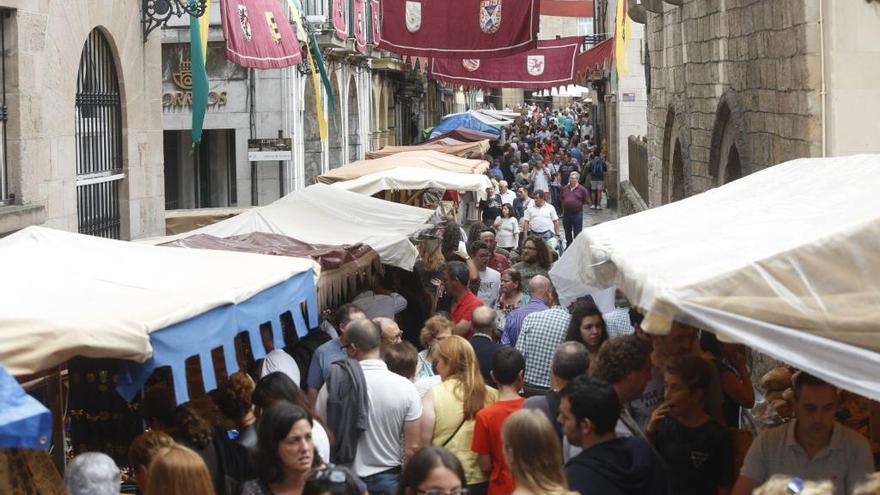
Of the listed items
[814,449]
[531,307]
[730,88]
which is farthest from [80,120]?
[814,449]

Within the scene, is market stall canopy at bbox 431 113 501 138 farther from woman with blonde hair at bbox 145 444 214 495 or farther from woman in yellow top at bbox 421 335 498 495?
woman with blonde hair at bbox 145 444 214 495

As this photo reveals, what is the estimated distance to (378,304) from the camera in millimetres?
11266

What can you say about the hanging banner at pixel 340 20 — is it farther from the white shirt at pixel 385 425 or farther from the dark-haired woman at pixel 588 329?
the white shirt at pixel 385 425

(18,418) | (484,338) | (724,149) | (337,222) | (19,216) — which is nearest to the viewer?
(18,418)

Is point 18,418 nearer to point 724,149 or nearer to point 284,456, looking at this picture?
point 284,456

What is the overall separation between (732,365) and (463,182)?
1061 centimetres

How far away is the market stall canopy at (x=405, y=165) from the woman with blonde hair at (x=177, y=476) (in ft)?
42.0

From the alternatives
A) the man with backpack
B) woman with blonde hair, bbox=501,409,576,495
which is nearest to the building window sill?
woman with blonde hair, bbox=501,409,576,495

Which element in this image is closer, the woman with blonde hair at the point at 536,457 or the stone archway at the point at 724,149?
the woman with blonde hair at the point at 536,457

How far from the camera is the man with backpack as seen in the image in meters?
32.9

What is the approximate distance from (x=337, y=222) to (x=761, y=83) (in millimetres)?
4259

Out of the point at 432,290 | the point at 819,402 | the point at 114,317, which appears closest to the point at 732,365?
the point at 819,402

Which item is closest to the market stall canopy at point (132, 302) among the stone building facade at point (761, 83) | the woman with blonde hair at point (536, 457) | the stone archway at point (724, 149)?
the woman with blonde hair at point (536, 457)

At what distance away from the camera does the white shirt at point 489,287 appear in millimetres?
12258
